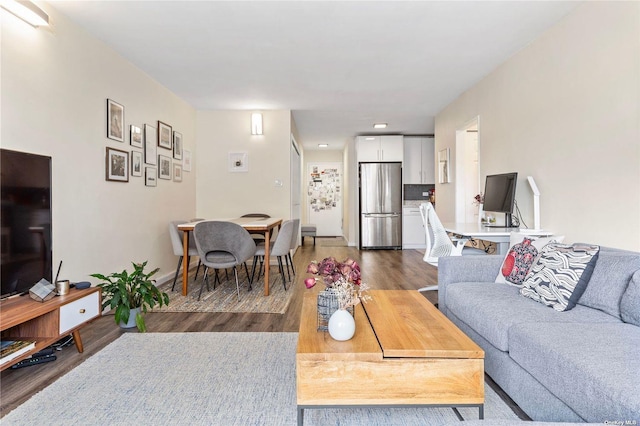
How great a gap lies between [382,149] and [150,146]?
15.7ft

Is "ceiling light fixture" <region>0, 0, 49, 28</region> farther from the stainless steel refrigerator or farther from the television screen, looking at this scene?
the stainless steel refrigerator

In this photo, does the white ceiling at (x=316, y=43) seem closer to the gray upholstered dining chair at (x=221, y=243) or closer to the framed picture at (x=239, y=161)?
the framed picture at (x=239, y=161)

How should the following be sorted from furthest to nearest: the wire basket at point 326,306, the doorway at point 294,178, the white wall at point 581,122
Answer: the doorway at point 294,178 → the white wall at point 581,122 → the wire basket at point 326,306

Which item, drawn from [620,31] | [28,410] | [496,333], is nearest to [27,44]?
[28,410]

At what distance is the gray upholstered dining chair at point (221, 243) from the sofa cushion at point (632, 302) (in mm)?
2960

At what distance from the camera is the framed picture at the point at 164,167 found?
14.2 feet

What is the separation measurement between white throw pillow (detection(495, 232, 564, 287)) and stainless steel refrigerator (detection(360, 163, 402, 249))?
16.3 ft

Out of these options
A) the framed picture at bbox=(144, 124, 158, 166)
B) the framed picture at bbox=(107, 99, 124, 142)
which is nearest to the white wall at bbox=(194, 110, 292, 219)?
the framed picture at bbox=(144, 124, 158, 166)

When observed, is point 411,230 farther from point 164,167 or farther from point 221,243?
point 164,167

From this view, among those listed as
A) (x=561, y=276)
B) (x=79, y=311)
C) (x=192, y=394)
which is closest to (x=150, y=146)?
(x=79, y=311)

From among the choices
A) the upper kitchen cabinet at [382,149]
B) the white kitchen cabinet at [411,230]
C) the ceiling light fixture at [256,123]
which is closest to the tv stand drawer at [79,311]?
the ceiling light fixture at [256,123]

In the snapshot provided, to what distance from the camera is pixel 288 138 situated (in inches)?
218

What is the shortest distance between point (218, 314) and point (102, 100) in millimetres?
2193

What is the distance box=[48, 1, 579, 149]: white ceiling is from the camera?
105 inches
